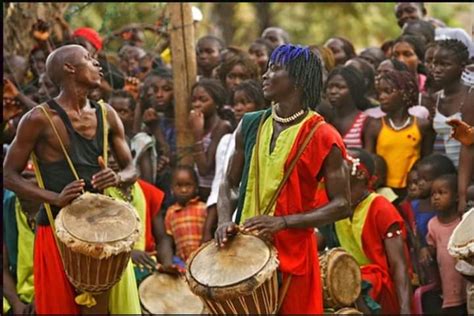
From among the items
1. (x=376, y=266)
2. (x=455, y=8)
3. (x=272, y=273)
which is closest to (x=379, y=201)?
(x=376, y=266)

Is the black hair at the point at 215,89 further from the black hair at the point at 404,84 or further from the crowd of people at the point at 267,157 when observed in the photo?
the black hair at the point at 404,84

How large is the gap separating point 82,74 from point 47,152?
509 millimetres

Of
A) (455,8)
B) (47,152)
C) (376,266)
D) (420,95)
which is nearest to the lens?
(47,152)

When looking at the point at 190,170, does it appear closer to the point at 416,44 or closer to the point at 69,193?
the point at 416,44

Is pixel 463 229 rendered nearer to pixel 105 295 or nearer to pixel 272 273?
pixel 272 273

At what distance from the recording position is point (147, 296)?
28.2ft

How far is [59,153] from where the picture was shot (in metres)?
7.12

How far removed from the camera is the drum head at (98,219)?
680 cm

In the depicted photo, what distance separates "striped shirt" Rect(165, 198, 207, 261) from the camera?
31.2ft

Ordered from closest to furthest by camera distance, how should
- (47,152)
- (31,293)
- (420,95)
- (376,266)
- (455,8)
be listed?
(47,152), (376,266), (31,293), (420,95), (455,8)

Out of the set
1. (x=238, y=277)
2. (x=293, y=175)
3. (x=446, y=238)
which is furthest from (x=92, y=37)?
(x=238, y=277)

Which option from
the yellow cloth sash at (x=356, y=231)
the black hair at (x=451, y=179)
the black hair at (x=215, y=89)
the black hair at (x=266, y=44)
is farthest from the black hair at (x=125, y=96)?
the black hair at (x=451, y=179)

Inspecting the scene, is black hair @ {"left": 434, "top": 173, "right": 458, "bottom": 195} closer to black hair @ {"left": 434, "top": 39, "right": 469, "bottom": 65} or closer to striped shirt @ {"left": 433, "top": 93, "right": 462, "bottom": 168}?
striped shirt @ {"left": 433, "top": 93, "right": 462, "bottom": 168}

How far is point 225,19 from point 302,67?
15.9 meters
